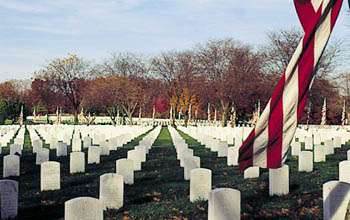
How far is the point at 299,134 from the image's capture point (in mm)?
30969

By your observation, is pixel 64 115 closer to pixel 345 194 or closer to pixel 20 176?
pixel 20 176

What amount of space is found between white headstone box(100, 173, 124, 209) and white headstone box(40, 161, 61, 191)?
2.59 metres

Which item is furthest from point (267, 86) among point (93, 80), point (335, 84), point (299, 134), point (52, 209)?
point (52, 209)

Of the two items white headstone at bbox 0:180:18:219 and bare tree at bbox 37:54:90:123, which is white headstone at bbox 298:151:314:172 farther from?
bare tree at bbox 37:54:90:123

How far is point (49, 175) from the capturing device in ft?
39.7

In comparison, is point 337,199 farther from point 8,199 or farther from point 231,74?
point 231,74

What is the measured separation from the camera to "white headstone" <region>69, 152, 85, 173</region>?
595 inches

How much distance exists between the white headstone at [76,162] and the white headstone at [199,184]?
5.48m

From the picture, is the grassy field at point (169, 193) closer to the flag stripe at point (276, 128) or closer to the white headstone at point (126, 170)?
the white headstone at point (126, 170)

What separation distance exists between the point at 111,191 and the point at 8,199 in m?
1.70

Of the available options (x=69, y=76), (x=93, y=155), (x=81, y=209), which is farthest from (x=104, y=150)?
(x=69, y=76)

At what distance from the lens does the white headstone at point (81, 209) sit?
6754 mm

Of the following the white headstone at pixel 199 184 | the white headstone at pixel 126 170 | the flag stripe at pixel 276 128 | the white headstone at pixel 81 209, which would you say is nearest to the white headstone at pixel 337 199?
the white headstone at pixel 199 184

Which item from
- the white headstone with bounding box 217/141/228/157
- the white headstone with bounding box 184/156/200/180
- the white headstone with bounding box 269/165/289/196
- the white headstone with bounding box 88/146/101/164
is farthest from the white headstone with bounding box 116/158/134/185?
the white headstone with bounding box 217/141/228/157
